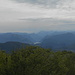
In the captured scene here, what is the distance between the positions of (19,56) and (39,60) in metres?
3.21

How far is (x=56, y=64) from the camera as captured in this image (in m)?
25.9

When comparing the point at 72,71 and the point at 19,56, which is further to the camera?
the point at 72,71

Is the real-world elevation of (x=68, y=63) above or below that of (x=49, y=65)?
below

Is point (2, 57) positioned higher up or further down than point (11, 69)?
higher up

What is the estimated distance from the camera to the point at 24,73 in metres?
24.2

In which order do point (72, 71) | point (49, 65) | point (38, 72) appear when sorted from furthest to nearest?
point (72, 71) → point (49, 65) → point (38, 72)

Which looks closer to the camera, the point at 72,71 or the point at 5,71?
the point at 5,71

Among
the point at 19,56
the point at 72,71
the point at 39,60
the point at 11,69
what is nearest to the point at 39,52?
the point at 39,60

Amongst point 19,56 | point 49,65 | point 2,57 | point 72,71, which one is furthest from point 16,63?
point 72,71

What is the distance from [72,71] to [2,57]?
17.3 meters

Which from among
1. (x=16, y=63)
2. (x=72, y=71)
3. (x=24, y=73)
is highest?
(x=16, y=63)

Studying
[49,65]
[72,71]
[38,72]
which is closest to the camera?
[38,72]

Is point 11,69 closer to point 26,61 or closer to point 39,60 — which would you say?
point 26,61

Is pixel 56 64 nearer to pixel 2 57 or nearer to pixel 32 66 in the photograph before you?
pixel 32 66
